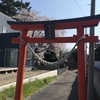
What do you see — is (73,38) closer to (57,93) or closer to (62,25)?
(62,25)

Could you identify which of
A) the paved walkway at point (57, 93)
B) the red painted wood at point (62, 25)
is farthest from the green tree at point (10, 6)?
the red painted wood at point (62, 25)

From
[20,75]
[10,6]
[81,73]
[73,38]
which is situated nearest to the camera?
[81,73]

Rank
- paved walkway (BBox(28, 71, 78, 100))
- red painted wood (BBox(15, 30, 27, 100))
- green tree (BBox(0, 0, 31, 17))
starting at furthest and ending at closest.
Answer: green tree (BBox(0, 0, 31, 17))
paved walkway (BBox(28, 71, 78, 100))
red painted wood (BBox(15, 30, 27, 100))

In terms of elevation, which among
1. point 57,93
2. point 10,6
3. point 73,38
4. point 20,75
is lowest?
point 57,93

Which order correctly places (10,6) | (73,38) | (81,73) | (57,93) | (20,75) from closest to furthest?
(81,73)
(73,38)
(20,75)
(57,93)
(10,6)

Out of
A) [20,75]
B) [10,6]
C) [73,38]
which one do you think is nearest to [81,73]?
[73,38]

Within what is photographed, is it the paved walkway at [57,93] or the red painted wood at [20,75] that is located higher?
the red painted wood at [20,75]

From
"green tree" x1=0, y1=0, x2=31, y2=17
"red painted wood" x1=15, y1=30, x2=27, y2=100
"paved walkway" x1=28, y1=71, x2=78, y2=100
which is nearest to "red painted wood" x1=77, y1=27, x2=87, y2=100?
"red painted wood" x1=15, y1=30, x2=27, y2=100

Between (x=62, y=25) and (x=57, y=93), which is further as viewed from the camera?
(x=57, y=93)

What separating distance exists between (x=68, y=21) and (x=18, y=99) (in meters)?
3.09

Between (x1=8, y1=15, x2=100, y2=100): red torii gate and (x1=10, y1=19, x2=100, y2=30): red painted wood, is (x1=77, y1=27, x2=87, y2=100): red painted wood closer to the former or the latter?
(x1=8, y1=15, x2=100, y2=100): red torii gate

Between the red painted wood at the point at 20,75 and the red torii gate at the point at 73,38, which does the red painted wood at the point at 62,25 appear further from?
the red painted wood at the point at 20,75

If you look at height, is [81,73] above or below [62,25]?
below

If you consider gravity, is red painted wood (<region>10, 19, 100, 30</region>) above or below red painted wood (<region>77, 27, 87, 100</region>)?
above
